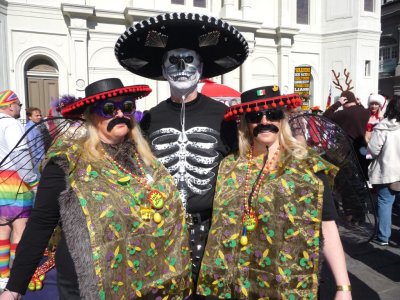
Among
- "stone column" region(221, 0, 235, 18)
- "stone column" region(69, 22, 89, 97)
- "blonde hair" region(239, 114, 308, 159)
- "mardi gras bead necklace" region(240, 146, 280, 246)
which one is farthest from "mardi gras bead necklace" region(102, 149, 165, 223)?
"stone column" region(221, 0, 235, 18)

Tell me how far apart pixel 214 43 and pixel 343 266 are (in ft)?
5.44

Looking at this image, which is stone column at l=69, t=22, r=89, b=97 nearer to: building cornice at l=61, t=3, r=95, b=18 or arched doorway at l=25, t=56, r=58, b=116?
building cornice at l=61, t=3, r=95, b=18

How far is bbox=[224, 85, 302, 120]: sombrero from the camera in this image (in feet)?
6.53

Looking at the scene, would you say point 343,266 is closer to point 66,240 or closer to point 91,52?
point 66,240

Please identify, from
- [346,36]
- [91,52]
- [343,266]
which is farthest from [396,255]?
[346,36]

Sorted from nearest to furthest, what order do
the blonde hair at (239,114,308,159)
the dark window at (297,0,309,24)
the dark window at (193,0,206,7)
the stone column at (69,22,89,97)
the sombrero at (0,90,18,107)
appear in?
1. the blonde hair at (239,114,308,159)
2. the sombrero at (0,90,18,107)
3. the stone column at (69,22,89,97)
4. the dark window at (193,0,206,7)
5. the dark window at (297,0,309,24)

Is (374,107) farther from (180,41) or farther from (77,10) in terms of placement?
(77,10)

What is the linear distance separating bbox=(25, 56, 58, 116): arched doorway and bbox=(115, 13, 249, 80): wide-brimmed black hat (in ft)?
44.3

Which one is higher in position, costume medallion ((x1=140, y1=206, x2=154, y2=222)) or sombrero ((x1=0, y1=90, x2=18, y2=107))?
sombrero ((x1=0, y1=90, x2=18, y2=107))

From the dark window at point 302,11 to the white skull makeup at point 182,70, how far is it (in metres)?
20.3

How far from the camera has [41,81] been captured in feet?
49.8

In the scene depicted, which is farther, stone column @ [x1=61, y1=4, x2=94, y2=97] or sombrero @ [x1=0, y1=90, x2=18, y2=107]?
stone column @ [x1=61, y1=4, x2=94, y2=97]

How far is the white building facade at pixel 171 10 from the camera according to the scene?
47.1 feet

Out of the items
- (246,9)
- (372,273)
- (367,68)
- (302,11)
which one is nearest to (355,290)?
(372,273)
